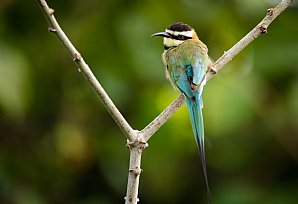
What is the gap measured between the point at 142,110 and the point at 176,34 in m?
0.34

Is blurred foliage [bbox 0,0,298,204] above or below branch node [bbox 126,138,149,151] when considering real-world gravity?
above

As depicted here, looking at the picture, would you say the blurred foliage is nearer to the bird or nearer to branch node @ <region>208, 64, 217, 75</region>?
the bird

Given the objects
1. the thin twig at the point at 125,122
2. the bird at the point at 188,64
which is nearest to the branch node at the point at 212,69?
the bird at the point at 188,64

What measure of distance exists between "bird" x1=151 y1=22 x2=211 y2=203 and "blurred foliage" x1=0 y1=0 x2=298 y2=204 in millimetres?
171

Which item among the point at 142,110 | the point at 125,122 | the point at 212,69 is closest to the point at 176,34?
the point at 142,110

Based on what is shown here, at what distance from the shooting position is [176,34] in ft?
9.59

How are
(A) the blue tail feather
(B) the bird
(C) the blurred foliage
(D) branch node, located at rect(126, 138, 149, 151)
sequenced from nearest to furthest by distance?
(D) branch node, located at rect(126, 138, 149, 151), (A) the blue tail feather, (B) the bird, (C) the blurred foliage

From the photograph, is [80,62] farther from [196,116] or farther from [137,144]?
[196,116]

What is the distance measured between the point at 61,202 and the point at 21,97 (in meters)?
0.55

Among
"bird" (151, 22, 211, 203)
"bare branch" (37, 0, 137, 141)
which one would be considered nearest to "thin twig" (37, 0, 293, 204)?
"bare branch" (37, 0, 137, 141)

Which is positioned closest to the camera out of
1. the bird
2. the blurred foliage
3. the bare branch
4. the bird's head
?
the bare branch

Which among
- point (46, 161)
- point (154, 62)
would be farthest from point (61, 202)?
point (154, 62)

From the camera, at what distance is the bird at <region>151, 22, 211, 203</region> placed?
252 centimetres

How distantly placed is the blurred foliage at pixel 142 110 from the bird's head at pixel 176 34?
16 centimetres
